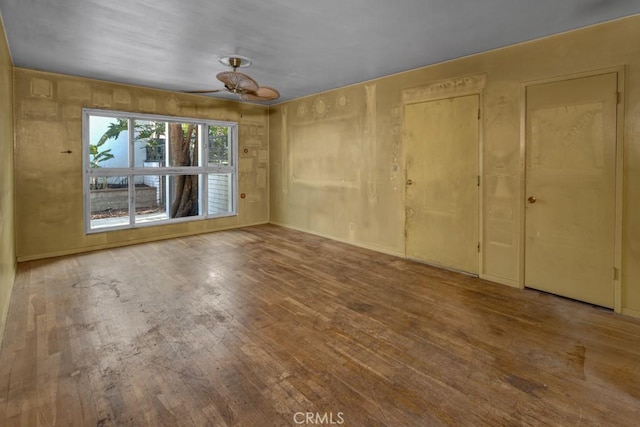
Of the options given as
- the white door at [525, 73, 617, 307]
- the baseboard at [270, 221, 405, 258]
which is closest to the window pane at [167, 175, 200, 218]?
the baseboard at [270, 221, 405, 258]

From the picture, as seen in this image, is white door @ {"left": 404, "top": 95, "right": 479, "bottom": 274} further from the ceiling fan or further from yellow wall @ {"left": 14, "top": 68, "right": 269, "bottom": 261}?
yellow wall @ {"left": 14, "top": 68, "right": 269, "bottom": 261}

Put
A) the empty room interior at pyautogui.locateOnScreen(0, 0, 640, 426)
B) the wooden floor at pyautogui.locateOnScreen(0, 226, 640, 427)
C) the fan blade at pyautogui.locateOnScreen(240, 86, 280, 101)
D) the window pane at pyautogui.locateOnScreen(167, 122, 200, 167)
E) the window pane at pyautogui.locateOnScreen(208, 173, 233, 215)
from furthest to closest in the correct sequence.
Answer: the window pane at pyautogui.locateOnScreen(208, 173, 233, 215) < the window pane at pyautogui.locateOnScreen(167, 122, 200, 167) < the fan blade at pyautogui.locateOnScreen(240, 86, 280, 101) < the empty room interior at pyautogui.locateOnScreen(0, 0, 640, 426) < the wooden floor at pyautogui.locateOnScreen(0, 226, 640, 427)

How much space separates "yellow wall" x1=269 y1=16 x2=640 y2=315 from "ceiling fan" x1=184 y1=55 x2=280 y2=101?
5.40 feet

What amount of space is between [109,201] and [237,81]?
3317mm

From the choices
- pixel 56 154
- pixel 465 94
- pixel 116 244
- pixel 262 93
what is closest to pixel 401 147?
pixel 465 94

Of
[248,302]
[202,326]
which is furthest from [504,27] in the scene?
[202,326]

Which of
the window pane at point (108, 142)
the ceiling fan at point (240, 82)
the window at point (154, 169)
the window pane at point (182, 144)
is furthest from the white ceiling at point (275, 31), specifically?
the window pane at point (182, 144)

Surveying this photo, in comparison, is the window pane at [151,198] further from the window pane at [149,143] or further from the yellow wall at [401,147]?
the yellow wall at [401,147]

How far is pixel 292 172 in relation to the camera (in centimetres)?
661

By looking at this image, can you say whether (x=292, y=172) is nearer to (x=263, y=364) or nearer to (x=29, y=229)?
(x=29, y=229)

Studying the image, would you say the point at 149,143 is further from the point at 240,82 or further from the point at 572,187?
the point at 572,187

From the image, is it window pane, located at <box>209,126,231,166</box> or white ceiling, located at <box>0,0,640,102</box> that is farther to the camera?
window pane, located at <box>209,126,231,166</box>

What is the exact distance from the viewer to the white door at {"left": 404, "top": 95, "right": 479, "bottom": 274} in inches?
152

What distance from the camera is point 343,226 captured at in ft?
18.5
